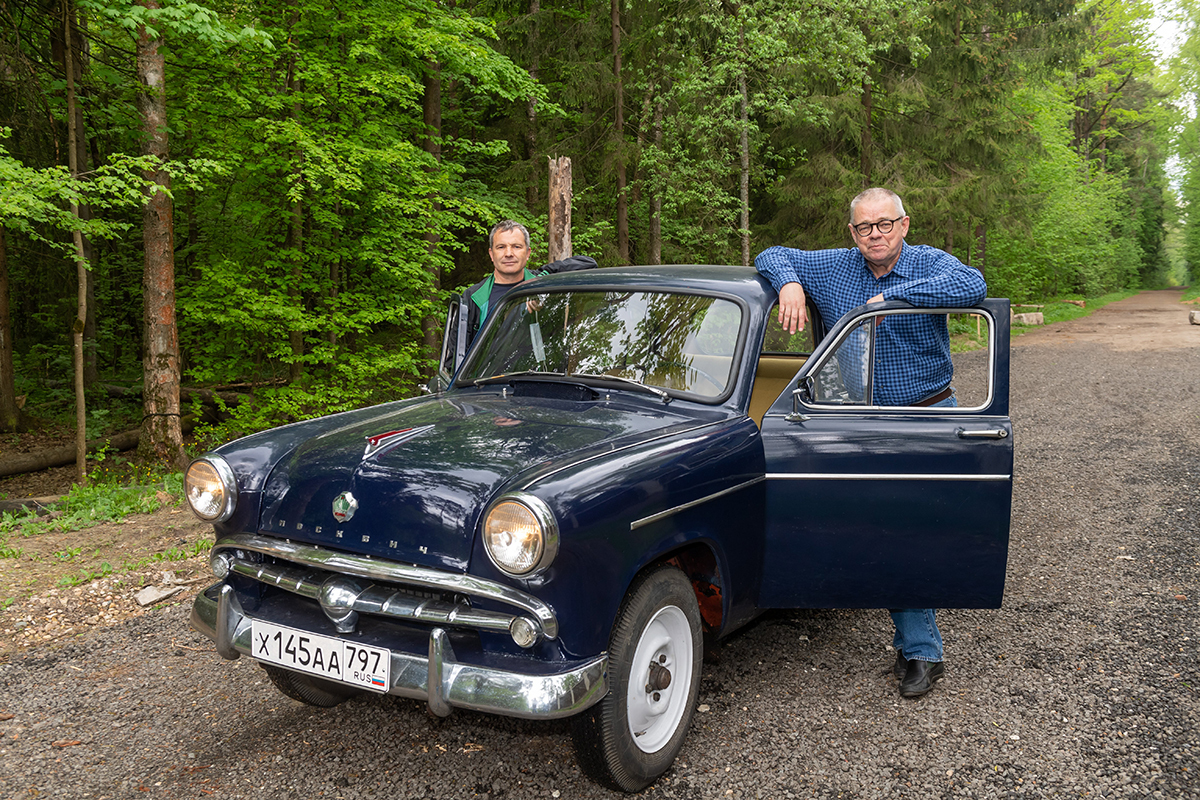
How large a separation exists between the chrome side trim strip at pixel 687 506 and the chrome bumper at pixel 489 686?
1.48ft

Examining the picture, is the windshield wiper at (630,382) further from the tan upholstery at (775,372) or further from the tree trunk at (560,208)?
the tree trunk at (560,208)

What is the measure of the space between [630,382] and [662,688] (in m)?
1.27

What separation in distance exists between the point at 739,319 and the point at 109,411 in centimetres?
1469

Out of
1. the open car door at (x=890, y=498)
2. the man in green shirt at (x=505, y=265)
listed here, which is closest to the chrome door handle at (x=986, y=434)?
the open car door at (x=890, y=498)

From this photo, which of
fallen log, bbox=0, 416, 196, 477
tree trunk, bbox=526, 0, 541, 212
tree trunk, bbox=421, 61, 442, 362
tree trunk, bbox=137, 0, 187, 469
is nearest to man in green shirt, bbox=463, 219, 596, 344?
tree trunk, bbox=137, 0, 187, 469

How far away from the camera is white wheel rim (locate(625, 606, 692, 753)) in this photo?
9.50 feet

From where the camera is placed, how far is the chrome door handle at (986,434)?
328 centimetres

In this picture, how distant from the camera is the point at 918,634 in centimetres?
369

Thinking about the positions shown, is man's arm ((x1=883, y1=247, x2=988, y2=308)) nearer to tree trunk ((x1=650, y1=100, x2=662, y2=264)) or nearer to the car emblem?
the car emblem

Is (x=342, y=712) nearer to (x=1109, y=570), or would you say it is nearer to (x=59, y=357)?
(x=1109, y=570)

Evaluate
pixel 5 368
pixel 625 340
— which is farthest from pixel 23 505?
pixel 5 368

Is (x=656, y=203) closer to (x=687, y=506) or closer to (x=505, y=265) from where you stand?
(x=505, y=265)

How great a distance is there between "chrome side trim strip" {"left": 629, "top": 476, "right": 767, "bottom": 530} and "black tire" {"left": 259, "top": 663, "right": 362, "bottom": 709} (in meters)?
1.60

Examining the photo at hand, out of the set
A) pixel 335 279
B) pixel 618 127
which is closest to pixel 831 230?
pixel 618 127
